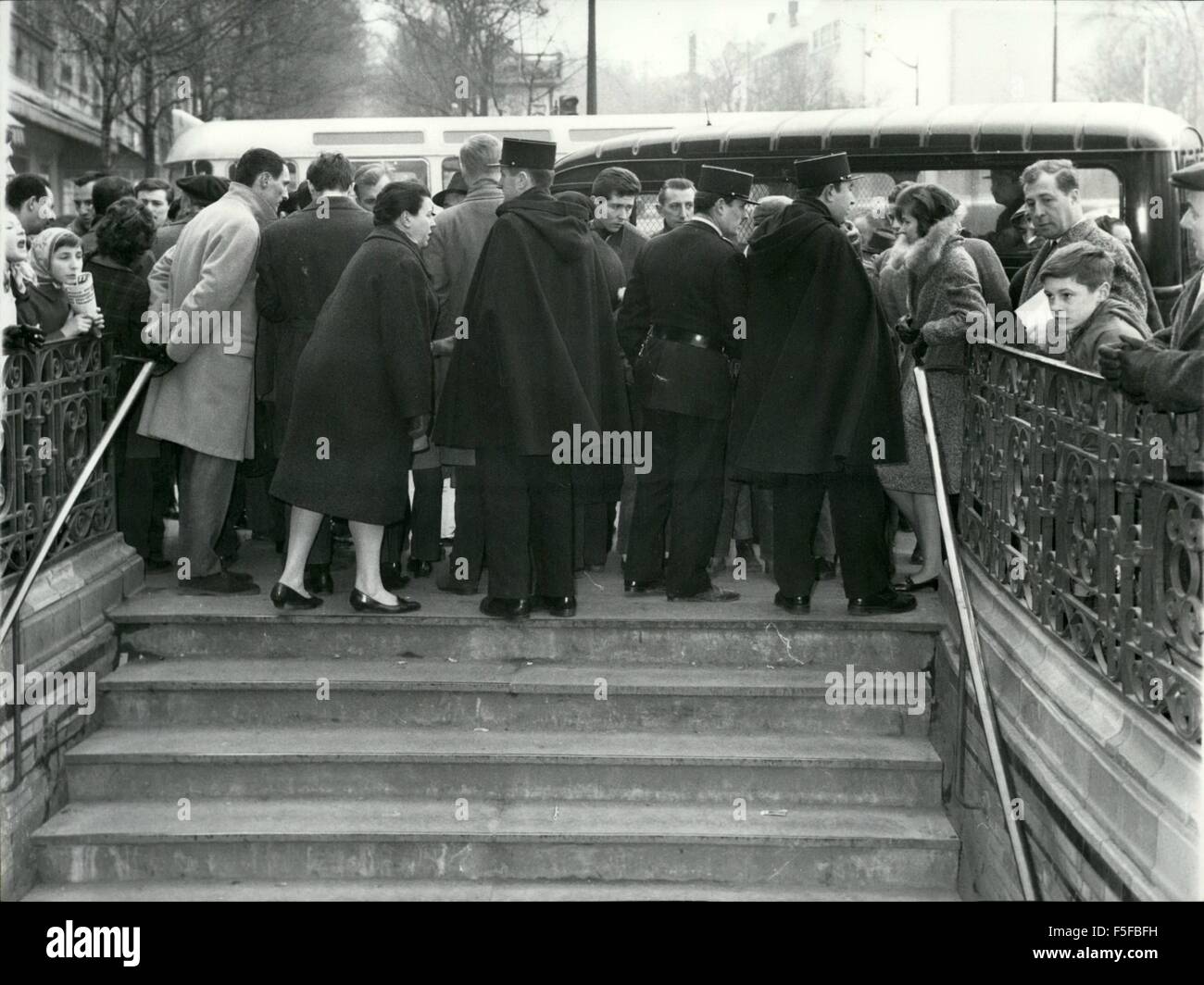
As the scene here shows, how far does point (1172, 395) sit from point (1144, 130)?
31.9 feet

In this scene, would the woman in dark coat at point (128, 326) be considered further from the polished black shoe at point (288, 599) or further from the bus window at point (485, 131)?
the bus window at point (485, 131)

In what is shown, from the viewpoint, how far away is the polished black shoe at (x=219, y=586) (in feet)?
22.5

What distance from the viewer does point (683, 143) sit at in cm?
1441

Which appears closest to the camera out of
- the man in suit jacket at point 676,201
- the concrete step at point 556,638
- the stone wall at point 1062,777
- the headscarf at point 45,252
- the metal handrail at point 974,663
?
the stone wall at point 1062,777

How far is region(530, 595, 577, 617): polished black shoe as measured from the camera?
6.46 meters

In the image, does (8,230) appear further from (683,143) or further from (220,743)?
(683,143)

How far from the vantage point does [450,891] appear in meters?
5.45

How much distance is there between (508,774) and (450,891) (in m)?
0.56

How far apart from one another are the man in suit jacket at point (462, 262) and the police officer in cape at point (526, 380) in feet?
1.67

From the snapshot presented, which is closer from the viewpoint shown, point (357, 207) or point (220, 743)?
point (220, 743)

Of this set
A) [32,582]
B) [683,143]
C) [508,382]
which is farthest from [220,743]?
[683,143]

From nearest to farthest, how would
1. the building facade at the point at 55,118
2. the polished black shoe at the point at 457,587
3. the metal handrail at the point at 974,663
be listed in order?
the metal handrail at the point at 974,663, the polished black shoe at the point at 457,587, the building facade at the point at 55,118

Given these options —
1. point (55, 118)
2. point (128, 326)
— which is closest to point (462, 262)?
point (128, 326)

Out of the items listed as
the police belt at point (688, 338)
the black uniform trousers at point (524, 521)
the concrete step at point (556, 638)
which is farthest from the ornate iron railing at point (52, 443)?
the police belt at point (688, 338)
